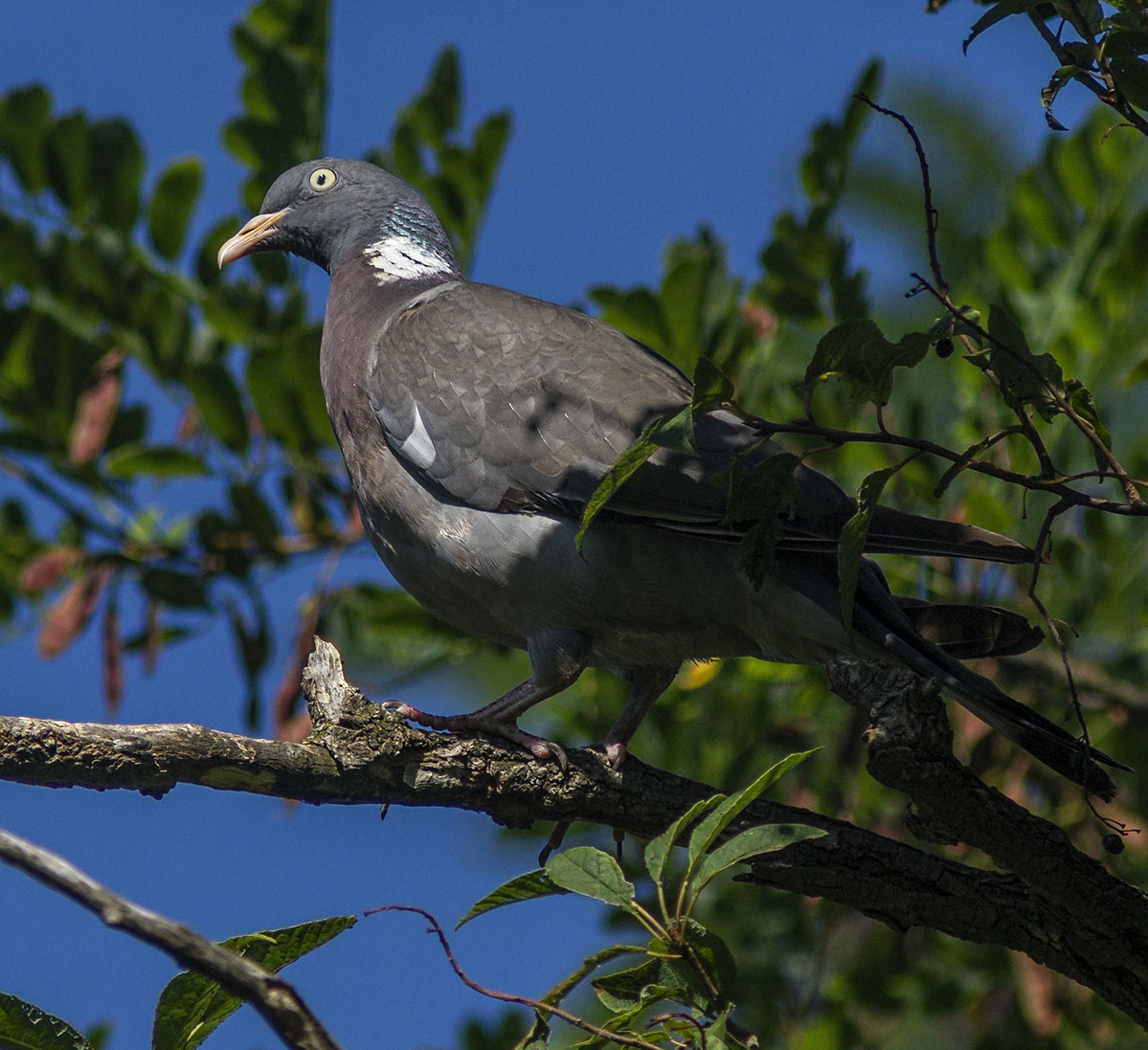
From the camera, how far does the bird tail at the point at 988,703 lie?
3.24 metres

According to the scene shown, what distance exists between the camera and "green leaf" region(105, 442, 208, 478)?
4945 mm

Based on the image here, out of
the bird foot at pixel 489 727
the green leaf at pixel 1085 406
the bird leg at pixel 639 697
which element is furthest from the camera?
the bird leg at pixel 639 697

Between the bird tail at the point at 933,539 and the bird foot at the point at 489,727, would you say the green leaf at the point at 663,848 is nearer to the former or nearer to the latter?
the bird foot at the point at 489,727

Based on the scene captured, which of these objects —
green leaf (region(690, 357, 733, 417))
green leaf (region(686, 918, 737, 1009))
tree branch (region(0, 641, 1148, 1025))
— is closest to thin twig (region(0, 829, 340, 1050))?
green leaf (region(686, 918, 737, 1009))

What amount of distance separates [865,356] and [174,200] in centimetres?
356

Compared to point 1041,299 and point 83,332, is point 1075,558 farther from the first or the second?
point 83,332

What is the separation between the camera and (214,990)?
2.21m

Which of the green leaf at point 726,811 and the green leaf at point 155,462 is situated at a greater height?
the green leaf at point 726,811

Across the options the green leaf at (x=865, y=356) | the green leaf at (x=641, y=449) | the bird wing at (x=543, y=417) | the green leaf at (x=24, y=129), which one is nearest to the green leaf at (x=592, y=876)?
the green leaf at (x=641, y=449)

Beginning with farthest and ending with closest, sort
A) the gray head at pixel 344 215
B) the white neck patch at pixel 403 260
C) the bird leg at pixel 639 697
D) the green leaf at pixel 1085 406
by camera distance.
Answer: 1. the gray head at pixel 344 215
2. the white neck patch at pixel 403 260
3. the bird leg at pixel 639 697
4. the green leaf at pixel 1085 406

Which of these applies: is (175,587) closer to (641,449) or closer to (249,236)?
(249,236)

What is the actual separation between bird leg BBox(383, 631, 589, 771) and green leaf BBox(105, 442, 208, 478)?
1.60 meters

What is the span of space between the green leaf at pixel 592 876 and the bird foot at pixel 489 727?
1.05 m

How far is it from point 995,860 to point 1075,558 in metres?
2.14
